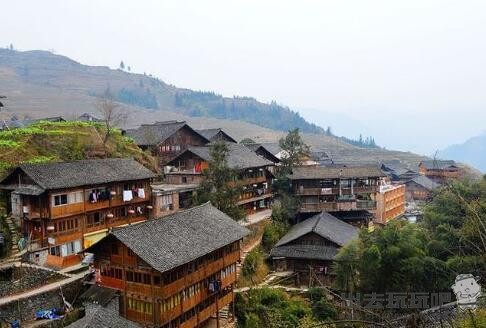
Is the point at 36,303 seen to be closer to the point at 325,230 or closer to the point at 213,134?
the point at 325,230

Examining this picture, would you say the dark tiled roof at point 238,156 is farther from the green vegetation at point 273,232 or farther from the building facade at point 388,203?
the building facade at point 388,203

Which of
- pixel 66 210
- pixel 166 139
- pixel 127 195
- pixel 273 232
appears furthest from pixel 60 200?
pixel 166 139

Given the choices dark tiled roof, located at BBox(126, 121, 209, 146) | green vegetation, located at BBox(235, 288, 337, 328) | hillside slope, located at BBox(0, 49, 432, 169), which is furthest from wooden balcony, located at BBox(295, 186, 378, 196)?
hillside slope, located at BBox(0, 49, 432, 169)

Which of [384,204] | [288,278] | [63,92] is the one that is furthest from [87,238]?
[63,92]

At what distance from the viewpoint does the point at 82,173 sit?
1294 inches

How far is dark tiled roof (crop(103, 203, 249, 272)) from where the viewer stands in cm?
2419

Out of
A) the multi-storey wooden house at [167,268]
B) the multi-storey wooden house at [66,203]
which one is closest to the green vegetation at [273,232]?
the multi-storey wooden house at [167,268]

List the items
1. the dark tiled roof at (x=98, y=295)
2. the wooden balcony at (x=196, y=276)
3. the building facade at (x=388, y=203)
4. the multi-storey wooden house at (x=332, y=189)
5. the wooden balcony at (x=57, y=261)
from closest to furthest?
1. the wooden balcony at (x=196, y=276)
2. the dark tiled roof at (x=98, y=295)
3. the wooden balcony at (x=57, y=261)
4. the multi-storey wooden house at (x=332, y=189)
5. the building facade at (x=388, y=203)

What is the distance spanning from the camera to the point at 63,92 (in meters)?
169

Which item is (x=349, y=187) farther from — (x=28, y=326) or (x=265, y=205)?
(x=28, y=326)

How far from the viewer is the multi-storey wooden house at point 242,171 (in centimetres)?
4673

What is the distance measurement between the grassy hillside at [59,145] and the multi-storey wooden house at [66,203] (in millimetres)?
5500

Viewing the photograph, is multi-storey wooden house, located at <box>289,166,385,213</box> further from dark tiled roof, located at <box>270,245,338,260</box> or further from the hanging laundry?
the hanging laundry

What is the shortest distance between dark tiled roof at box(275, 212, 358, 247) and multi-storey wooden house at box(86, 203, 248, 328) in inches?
469
